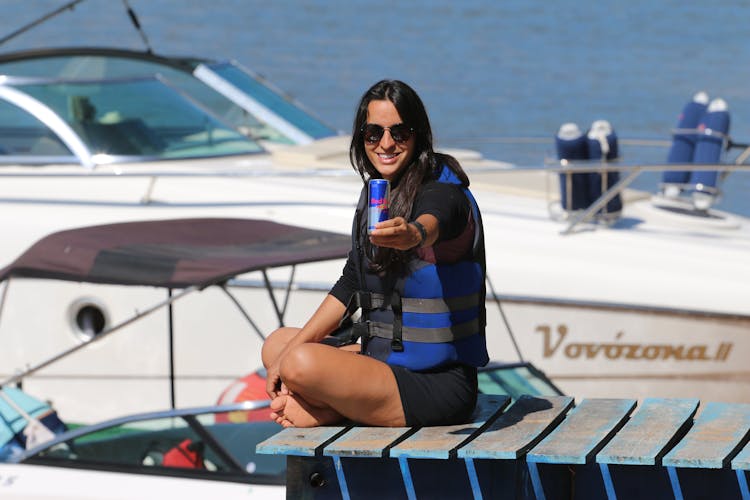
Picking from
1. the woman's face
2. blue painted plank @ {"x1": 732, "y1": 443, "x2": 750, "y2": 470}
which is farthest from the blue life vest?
blue painted plank @ {"x1": 732, "y1": 443, "x2": 750, "y2": 470}

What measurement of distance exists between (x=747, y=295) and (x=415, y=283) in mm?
3008

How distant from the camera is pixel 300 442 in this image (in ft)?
11.2

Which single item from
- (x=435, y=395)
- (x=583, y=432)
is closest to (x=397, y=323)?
(x=435, y=395)

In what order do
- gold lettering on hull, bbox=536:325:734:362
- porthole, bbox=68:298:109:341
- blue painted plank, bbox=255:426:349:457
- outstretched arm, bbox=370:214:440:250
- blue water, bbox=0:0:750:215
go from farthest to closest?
1. blue water, bbox=0:0:750:215
2. porthole, bbox=68:298:109:341
3. gold lettering on hull, bbox=536:325:734:362
4. blue painted plank, bbox=255:426:349:457
5. outstretched arm, bbox=370:214:440:250

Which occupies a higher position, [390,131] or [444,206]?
[390,131]

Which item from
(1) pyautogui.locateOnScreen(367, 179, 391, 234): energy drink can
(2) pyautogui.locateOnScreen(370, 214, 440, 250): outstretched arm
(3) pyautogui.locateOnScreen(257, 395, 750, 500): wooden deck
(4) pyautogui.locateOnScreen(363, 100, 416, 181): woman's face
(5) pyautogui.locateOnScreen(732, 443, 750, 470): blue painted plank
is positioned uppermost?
(4) pyautogui.locateOnScreen(363, 100, 416, 181): woman's face

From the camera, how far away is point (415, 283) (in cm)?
354

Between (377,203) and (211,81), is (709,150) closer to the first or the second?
(211,81)

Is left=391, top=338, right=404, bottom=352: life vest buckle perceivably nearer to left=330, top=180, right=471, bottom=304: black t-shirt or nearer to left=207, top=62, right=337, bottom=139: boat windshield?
left=330, top=180, right=471, bottom=304: black t-shirt

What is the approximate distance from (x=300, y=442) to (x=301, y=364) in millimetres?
197

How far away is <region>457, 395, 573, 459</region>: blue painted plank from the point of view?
3.30 m

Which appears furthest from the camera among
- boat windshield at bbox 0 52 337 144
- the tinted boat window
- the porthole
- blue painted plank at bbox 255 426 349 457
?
boat windshield at bbox 0 52 337 144

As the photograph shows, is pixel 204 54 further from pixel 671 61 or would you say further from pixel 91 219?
pixel 91 219

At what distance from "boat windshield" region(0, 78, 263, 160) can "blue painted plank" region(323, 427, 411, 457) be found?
4.33 m
